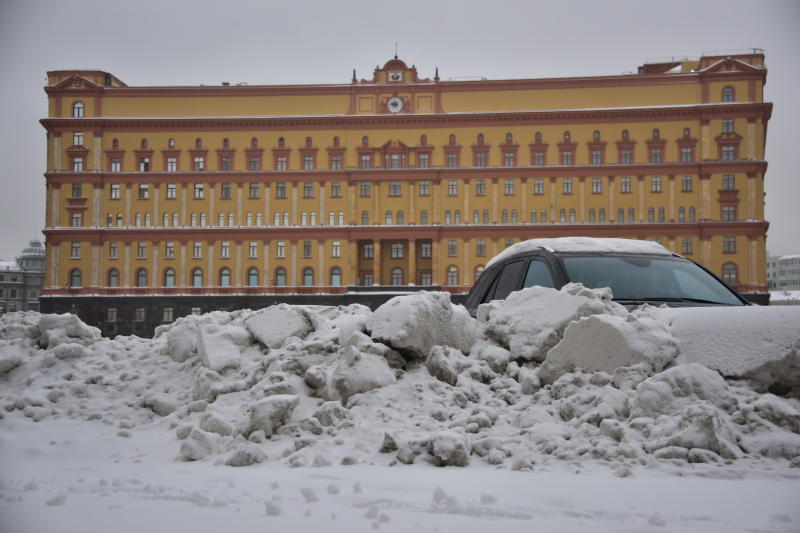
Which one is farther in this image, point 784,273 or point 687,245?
point 784,273

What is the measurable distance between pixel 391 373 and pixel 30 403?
266 cm

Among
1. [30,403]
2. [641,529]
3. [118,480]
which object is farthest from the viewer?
[30,403]

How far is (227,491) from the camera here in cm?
338

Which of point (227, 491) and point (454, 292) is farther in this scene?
point (454, 292)

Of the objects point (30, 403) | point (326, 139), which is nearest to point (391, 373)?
point (30, 403)

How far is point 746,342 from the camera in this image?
4.62 metres

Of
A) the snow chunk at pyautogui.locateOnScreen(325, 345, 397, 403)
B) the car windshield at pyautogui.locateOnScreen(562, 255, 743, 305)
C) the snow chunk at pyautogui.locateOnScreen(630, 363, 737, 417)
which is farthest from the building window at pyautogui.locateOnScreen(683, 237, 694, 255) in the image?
the snow chunk at pyautogui.locateOnScreen(325, 345, 397, 403)

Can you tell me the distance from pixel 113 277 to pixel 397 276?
23125mm

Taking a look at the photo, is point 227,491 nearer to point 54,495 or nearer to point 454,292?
point 54,495

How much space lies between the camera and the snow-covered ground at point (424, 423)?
3113 millimetres

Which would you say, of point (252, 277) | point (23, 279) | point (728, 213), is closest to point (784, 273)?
point (728, 213)

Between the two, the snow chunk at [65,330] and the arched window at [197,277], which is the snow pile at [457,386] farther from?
the arched window at [197,277]

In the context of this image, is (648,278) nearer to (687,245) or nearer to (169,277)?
(687,245)

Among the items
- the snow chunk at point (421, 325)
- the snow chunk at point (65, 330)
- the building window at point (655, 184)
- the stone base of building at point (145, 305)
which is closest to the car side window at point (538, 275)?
the snow chunk at point (421, 325)
